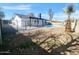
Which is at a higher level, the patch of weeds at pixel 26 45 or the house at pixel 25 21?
the house at pixel 25 21

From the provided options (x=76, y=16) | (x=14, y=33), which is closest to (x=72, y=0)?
(x=76, y=16)

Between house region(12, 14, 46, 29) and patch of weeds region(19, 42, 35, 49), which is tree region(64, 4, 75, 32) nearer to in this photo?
house region(12, 14, 46, 29)

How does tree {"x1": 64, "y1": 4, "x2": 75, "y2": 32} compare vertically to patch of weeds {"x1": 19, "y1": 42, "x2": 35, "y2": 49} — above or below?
above

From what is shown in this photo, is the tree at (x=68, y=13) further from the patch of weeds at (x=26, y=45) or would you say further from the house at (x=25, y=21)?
the patch of weeds at (x=26, y=45)

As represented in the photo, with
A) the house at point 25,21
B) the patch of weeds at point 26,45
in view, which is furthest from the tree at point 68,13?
the patch of weeds at point 26,45

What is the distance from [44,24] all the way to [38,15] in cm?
10

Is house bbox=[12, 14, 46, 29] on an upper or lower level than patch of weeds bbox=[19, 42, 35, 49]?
upper

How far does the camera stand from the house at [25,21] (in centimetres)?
294

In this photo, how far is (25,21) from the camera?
2.96m

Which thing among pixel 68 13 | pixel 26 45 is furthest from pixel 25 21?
pixel 68 13

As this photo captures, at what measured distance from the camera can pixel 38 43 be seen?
9.75 ft

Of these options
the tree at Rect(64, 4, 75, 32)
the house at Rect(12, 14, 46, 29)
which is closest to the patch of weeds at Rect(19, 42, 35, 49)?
the house at Rect(12, 14, 46, 29)

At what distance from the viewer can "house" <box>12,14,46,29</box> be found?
2.94 m
